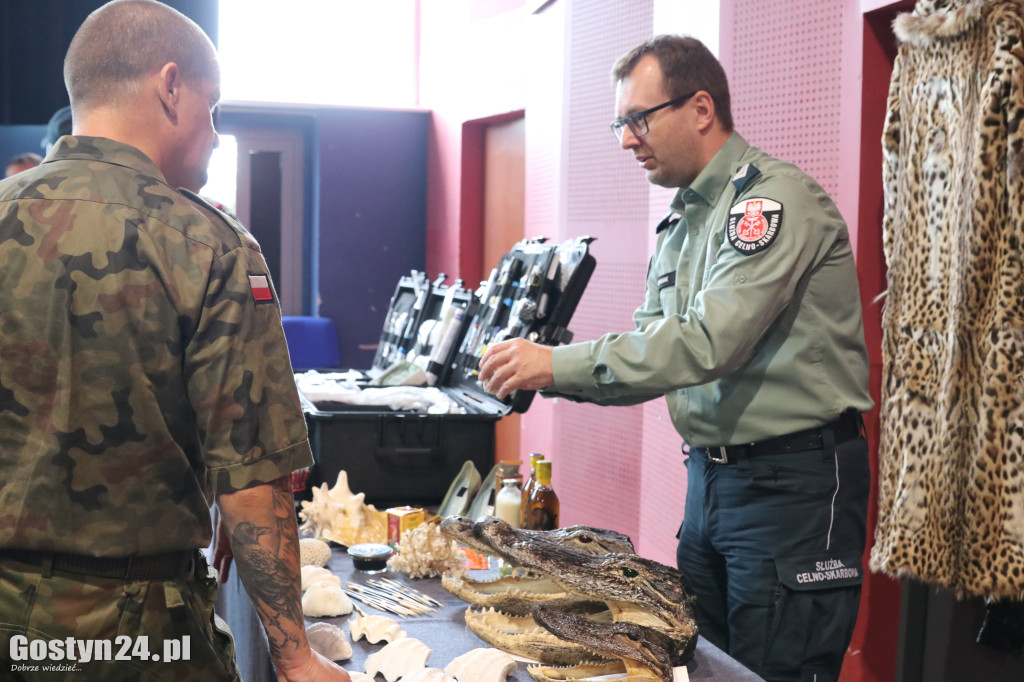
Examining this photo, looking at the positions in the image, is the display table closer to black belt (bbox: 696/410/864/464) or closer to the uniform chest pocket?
black belt (bbox: 696/410/864/464)

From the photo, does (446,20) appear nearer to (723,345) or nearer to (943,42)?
(943,42)

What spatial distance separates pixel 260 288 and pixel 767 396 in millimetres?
1185

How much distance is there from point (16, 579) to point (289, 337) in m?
6.46

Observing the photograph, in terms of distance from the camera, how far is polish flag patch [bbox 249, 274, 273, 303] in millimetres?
1406

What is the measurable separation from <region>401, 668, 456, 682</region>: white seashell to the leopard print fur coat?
1693mm

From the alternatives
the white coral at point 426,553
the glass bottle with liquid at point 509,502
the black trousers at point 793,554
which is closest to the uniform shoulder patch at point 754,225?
the black trousers at point 793,554

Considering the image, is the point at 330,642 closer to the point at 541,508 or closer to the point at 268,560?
the point at 268,560

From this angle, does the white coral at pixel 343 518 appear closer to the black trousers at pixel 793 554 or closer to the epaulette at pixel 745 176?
the black trousers at pixel 793 554

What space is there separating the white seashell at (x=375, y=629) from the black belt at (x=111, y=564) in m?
0.49

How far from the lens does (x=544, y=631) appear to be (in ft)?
5.89

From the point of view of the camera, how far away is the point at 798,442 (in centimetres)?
208

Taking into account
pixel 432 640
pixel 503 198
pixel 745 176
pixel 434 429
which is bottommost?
pixel 432 640

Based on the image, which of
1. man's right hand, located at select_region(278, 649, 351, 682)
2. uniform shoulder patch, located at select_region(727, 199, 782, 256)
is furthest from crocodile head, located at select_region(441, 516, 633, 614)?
uniform shoulder patch, located at select_region(727, 199, 782, 256)

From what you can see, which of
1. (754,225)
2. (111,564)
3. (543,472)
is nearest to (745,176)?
(754,225)
